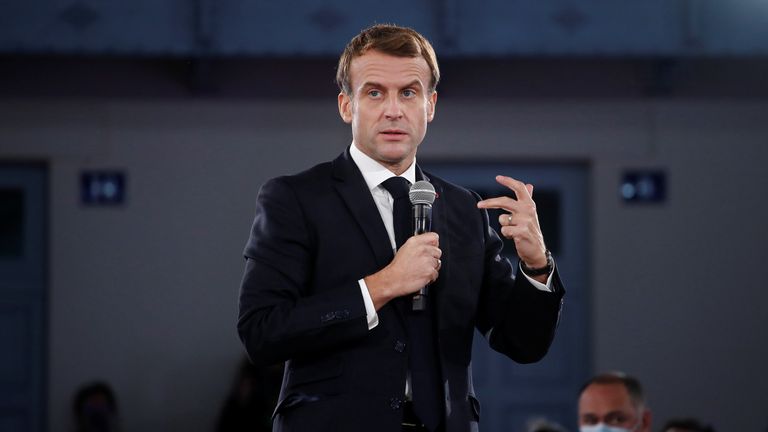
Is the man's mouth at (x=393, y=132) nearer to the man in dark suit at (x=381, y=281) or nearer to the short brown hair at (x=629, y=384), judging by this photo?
the man in dark suit at (x=381, y=281)

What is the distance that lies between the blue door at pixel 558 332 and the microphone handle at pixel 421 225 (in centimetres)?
610

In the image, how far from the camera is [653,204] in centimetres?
827

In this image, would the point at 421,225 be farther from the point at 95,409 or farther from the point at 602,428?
the point at 95,409

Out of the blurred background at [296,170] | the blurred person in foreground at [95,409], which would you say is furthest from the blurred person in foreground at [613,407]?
the blurred background at [296,170]

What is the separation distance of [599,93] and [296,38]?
7.03ft

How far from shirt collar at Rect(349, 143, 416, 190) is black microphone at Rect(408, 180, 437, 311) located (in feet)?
0.26

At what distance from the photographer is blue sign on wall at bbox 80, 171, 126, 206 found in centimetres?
813

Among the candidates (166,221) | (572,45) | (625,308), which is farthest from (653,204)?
(166,221)

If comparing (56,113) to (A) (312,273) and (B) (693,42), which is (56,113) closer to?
(B) (693,42)

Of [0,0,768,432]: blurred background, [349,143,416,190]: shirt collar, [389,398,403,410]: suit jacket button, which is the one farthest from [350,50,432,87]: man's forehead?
[0,0,768,432]: blurred background

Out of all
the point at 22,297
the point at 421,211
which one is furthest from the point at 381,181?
the point at 22,297

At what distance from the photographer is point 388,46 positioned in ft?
7.41

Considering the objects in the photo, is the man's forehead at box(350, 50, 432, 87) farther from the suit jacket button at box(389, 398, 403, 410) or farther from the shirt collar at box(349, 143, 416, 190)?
the suit jacket button at box(389, 398, 403, 410)

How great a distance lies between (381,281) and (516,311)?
1.06ft
